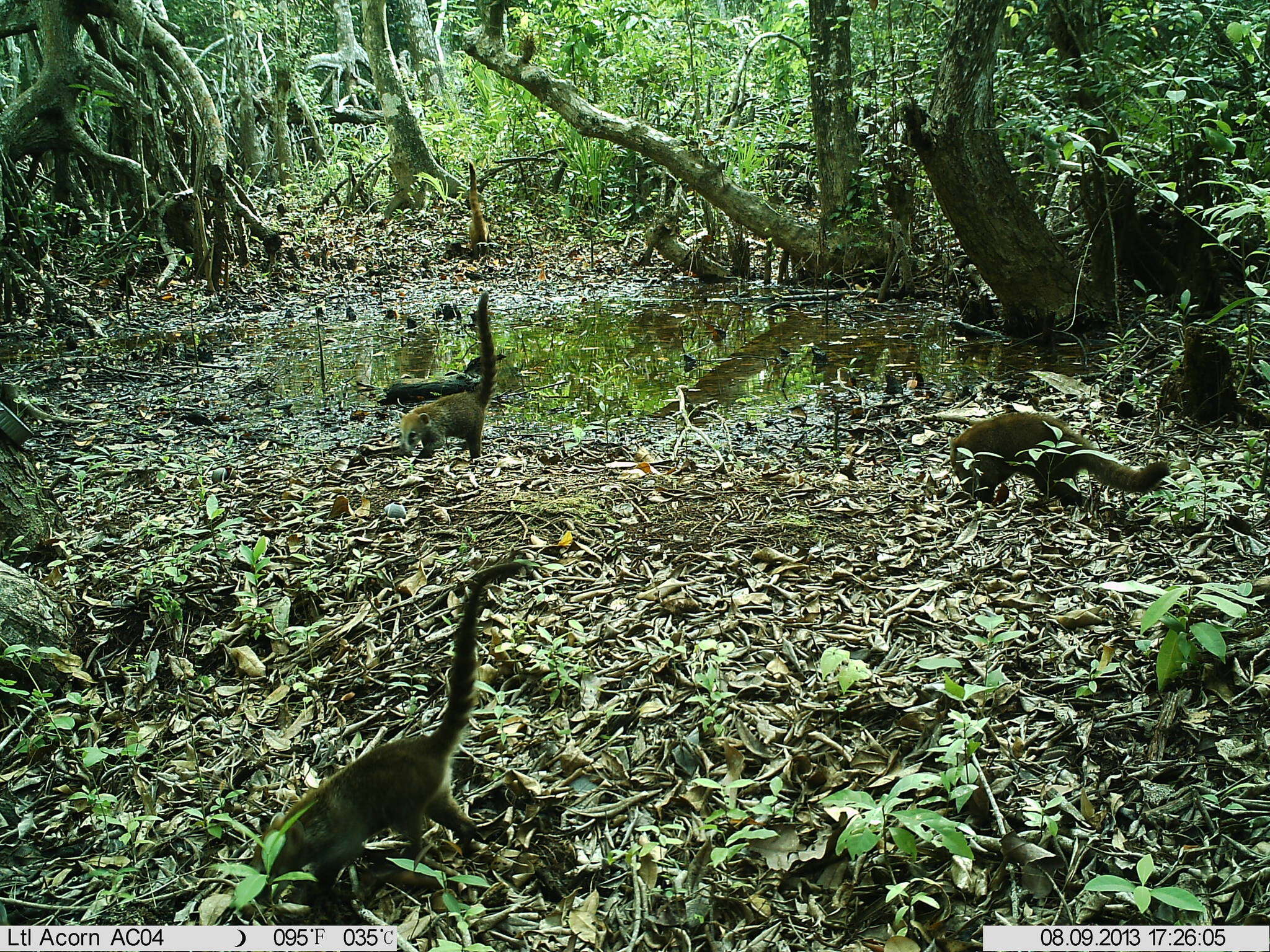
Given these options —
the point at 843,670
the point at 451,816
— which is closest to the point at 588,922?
the point at 451,816

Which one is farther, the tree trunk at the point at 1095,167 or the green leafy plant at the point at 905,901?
the tree trunk at the point at 1095,167

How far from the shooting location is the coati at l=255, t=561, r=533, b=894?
7.10ft

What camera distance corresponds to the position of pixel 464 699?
2.23 metres

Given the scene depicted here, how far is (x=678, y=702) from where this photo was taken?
9.25 ft

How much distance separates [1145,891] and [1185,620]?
2.79 feet

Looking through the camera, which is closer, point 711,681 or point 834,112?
point 711,681

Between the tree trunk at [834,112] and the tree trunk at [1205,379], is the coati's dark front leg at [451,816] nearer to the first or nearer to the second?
the tree trunk at [1205,379]

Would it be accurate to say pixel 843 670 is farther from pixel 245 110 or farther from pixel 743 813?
pixel 245 110

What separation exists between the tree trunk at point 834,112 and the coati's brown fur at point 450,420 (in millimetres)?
6039

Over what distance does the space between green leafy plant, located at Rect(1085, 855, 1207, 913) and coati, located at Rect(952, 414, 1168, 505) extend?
6.26 feet

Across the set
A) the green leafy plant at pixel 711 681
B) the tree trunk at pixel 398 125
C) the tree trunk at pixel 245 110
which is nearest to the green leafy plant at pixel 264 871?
the green leafy plant at pixel 711 681

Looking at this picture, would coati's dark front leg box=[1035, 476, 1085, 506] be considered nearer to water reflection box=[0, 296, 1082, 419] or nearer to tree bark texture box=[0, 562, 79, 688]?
water reflection box=[0, 296, 1082, 419]

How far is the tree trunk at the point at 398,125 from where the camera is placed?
14.9 metres

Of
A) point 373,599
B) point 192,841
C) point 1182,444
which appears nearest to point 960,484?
point 1182,444
